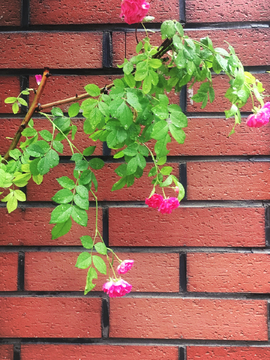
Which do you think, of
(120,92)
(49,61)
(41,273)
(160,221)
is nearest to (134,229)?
(160,221)

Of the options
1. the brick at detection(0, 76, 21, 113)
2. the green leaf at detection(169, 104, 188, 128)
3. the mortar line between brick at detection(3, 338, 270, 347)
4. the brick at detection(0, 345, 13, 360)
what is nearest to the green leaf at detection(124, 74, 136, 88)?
the green leaf at detection(169, 104, 188, 128)

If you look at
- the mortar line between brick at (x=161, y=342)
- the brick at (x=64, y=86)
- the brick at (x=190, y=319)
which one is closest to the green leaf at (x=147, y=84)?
the brick at (x=64, y=86)

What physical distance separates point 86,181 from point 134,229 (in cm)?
27

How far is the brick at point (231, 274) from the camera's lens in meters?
0.78

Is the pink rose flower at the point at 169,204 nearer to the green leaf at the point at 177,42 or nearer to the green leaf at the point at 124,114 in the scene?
the green leaf at the point at 124,114

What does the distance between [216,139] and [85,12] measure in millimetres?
534

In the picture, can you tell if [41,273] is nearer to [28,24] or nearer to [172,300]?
[172,300]

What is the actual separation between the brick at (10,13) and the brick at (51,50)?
32 millimetres

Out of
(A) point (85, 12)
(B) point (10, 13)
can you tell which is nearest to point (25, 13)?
(B) point (10, 13)

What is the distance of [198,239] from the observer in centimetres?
79

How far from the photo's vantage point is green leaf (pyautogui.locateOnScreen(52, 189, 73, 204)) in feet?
1.79

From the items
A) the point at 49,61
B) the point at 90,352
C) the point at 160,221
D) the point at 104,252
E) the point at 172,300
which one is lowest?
the point at 90,352

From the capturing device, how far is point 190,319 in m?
0.78

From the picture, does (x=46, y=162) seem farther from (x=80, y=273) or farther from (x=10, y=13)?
(x=10, y=13)
